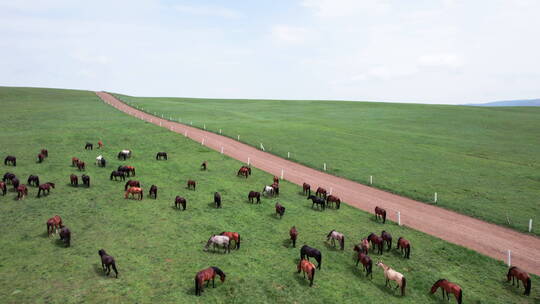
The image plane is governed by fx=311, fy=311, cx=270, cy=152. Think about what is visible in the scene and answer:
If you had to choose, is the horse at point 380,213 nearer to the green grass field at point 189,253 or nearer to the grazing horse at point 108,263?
the green grass field at point 189,253

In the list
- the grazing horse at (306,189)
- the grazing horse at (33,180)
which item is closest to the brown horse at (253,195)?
the grazing horse at (306,189)

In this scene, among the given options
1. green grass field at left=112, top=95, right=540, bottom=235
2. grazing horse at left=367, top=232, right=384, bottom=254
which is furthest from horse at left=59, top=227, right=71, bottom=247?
green grass field at left=112, top=95, right=540, bottom=235

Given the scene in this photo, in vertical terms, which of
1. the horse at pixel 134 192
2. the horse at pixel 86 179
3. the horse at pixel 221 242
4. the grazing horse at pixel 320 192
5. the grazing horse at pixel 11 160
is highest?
the grazing horse at pixel 11 160

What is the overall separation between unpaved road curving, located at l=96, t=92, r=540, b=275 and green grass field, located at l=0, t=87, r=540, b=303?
1.97m

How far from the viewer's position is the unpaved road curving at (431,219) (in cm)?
2138

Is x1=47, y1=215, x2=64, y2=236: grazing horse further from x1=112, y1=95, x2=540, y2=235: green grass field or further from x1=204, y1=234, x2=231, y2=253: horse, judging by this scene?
x1=112, y1=95, x2=540, y2=235: green grass field

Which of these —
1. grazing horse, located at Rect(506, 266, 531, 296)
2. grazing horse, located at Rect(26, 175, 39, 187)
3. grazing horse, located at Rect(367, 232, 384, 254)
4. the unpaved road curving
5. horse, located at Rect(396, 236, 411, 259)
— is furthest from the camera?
grazing horse, located at Rect(26, 175, 39, 187)

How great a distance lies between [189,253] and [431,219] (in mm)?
20032

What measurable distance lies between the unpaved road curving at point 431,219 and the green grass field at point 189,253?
1.97 metres

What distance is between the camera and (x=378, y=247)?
19.6 metres

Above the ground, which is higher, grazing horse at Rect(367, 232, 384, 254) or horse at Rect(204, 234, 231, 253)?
horse at Rect(204, 234, 231, 253)

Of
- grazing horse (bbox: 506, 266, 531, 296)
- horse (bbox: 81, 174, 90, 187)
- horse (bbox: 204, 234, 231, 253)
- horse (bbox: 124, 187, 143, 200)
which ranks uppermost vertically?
horse (bbox: 81, 174, 90, 187)

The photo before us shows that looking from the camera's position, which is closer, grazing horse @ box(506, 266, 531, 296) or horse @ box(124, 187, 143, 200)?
grazing horse @ box(506, 266, 531, 296)

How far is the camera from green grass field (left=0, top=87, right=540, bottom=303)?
1421 centimetres
